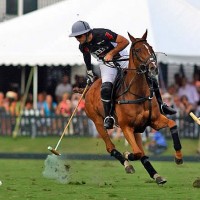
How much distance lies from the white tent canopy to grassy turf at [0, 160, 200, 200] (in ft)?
16.4

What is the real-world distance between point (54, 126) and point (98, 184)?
10.4 meters

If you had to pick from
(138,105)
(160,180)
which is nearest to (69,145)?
(138,105)

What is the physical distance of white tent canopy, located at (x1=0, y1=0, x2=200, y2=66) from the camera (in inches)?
934

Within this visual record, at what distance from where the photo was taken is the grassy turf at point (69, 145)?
2362 cm

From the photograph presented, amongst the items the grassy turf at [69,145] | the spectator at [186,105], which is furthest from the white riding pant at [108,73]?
the spectator at [186,105]

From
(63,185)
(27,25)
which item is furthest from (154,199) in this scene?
(27,25)

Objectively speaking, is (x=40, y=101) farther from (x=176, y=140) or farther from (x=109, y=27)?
(x=176, y=140)

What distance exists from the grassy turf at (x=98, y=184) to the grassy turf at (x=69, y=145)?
13.5 feet

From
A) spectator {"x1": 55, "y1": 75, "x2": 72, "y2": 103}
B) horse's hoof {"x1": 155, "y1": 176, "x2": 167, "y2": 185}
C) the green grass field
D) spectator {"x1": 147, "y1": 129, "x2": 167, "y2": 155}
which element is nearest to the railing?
spectator {"x1": 147, "y1": 129, "x2": 167, "y2": 155}

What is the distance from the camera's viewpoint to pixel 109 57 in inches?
563

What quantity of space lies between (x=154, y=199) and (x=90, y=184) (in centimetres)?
274

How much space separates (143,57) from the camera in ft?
44.5

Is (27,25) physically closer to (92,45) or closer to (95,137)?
(95,137)

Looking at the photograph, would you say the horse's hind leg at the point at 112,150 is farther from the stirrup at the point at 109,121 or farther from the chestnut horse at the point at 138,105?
the stirrup at the point at 109,121
